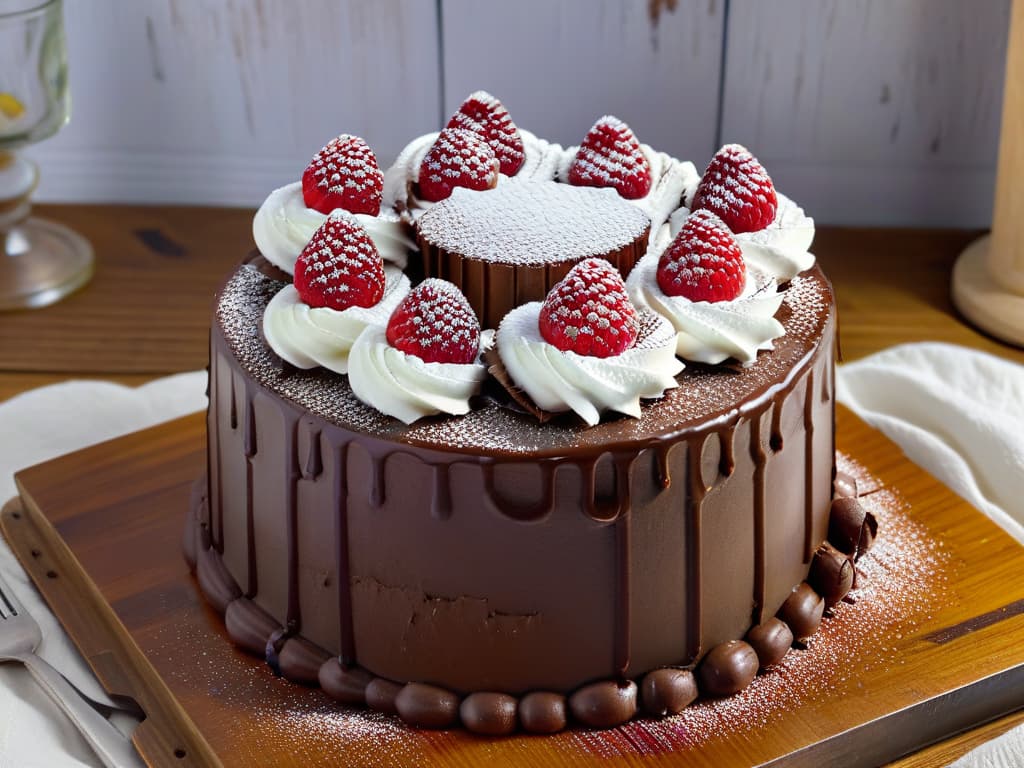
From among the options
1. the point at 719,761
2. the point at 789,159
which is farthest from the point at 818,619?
the point at 789,159

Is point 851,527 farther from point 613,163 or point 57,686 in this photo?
point 57,686

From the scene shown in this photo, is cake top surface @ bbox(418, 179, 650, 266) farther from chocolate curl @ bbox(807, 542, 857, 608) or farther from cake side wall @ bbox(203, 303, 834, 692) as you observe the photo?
chocolate curl @ bbox(807, 542, 857, 608)

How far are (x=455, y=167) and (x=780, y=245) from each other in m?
0.45

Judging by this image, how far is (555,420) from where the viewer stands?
1629 millimetres

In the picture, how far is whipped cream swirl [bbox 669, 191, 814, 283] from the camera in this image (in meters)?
1.86

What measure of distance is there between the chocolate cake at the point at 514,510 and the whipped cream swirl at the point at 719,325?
1 cm

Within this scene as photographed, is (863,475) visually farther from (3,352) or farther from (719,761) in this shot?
(3,352)

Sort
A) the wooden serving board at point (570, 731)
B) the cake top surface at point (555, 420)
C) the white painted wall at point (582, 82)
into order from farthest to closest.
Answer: the white painted wall at point (582, 82) → the wooden serving board at point (570, 731) → the cake top surface at point (555, 420)

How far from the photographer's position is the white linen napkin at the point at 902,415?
7.31 feet

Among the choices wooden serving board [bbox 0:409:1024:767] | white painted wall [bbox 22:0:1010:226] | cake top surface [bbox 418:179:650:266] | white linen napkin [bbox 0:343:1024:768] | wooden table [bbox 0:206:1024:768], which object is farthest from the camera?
white painted wall [bbox 22:0:1010:226]

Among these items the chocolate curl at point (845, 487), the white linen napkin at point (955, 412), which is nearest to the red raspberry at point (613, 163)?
the chocolate curl at point (845, 487)

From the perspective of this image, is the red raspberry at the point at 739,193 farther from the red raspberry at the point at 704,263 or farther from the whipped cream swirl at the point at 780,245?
the red raspberry at the point at 704,263

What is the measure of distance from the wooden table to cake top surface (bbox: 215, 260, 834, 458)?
86 cm

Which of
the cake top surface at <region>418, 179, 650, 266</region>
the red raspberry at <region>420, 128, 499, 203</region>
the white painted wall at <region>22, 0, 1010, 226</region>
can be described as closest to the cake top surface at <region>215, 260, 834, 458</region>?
the cake top surface at <region>418, 179, 650, 266</region>
